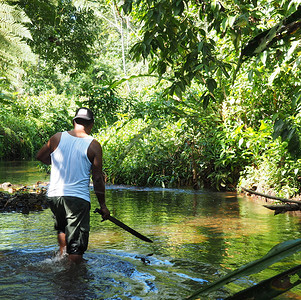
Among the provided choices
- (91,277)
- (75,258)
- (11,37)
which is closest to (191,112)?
(75,258)

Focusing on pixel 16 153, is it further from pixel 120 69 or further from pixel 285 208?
pixel 285 208

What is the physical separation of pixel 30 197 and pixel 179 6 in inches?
263

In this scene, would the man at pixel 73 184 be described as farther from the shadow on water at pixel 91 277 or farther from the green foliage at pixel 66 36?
the green foliage at pixel 66 36

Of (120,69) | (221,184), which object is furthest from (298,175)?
(120,69)

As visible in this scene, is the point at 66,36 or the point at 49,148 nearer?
the point at 49,148

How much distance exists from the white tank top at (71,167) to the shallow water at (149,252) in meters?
0.75

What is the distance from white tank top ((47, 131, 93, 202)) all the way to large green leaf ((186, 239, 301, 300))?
12.1 feet

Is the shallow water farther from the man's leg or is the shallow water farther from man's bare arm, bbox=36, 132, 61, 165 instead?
man's bare arm, bbox=36, 132, 61, 165

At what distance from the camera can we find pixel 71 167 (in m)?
4.29

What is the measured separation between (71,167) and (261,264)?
3736 millimetres

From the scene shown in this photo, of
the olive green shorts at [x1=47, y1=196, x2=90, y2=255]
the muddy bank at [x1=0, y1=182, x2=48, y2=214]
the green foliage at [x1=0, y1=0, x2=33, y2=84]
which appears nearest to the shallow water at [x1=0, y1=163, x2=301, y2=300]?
the olive green shorts at [x1=47, y1=196, x2=90, y2=255]

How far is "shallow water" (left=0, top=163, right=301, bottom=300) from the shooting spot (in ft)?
12.5

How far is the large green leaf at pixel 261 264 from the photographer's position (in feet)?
2.14

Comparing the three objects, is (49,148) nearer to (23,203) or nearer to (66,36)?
(23,203)
